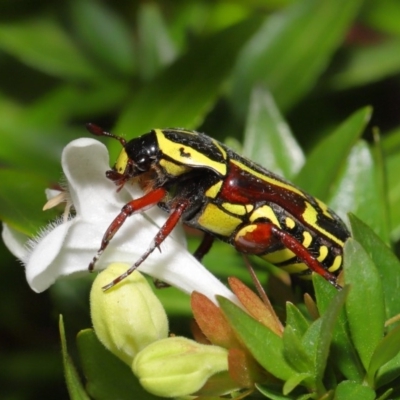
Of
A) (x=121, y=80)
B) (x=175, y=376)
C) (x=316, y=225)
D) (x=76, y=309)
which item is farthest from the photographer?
(x=121, y=80)

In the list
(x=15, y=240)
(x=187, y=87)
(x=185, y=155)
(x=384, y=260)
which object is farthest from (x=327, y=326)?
(x=187, y=87)

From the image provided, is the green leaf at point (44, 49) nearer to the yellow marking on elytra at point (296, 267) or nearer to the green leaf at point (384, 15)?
the green leaf at point (384, 15)

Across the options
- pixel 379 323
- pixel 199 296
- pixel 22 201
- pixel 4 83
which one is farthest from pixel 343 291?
pixel 4 83

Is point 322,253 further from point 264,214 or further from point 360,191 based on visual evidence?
point 360,191

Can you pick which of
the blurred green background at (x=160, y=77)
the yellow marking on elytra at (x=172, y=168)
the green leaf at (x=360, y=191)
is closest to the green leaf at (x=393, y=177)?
the blurred green background at (x=160, y=77)

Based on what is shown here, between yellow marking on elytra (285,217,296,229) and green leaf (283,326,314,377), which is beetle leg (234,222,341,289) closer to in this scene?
yellow marking on elytra (285,217,296,229)

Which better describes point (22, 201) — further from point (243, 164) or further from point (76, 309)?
point (243, 164)

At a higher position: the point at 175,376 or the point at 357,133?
the point at 357,133

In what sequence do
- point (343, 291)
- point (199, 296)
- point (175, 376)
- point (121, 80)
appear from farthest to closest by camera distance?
point (121, 80) < point (199, 296) < point (175, 376) < point (343, 291)
